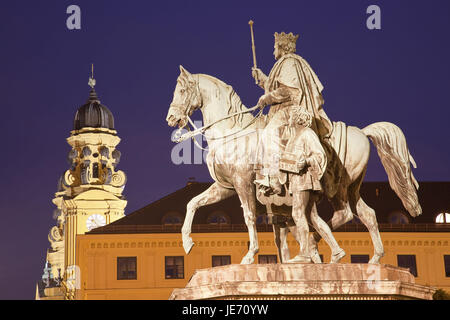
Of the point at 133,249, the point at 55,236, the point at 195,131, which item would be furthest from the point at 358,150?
the point at 55,236

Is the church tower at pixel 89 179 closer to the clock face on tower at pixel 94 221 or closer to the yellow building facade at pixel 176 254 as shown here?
the clock face on tower at pixel 94 221

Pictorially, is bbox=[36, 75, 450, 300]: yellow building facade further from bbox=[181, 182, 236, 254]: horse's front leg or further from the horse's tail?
bbox=[181, 182, 236, 254]: horse's front leg

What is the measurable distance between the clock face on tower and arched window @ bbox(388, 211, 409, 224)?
91.7 ft

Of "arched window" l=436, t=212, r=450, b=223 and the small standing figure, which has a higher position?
"arched window" l=436, t=212, r=450, b=223

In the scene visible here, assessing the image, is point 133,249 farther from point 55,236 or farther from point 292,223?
point 292,223

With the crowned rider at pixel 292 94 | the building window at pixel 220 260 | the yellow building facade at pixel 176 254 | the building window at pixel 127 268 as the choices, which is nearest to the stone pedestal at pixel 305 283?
the crowned rider at pixel 292 94

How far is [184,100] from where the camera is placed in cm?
2072

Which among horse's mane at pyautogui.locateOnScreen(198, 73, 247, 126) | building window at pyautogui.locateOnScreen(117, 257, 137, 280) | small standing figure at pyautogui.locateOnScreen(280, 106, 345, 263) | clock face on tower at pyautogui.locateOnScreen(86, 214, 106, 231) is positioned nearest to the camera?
small standing figure at pyautogui.locateOnScreen(280, 106, 345, 263)

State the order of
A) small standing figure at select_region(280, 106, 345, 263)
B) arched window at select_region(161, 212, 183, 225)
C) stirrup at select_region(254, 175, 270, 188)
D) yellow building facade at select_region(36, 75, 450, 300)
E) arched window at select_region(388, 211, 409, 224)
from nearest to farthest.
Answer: small standing figure at select_region(280, 106, 345, 263), stirrup at select_region(254, 175, 270, 188), yellow building facade at select_region(36, 75, 450, 300), arched window at select_region(388, 211, 409, 224), arched window at select_region(161, 212, 183, 225)

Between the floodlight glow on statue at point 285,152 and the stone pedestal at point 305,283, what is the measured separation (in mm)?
742

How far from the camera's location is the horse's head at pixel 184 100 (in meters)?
20.7

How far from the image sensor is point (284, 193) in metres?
20.0

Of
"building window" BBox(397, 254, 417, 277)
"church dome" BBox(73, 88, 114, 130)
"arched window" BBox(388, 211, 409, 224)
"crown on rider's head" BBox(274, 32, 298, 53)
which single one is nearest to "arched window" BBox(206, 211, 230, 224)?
"arched window" BBox(388, 211, 409, 224)

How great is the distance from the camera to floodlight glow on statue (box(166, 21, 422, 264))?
19.7 metres
